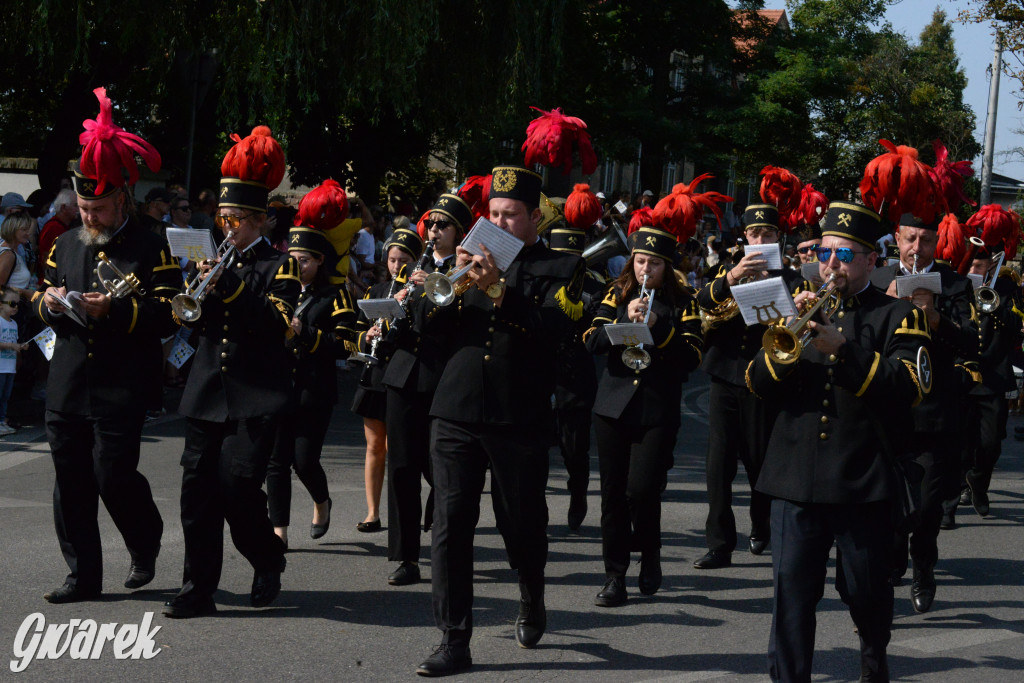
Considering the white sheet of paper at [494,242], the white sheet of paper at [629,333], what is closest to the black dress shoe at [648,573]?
the white sheet of paper at [629,333]

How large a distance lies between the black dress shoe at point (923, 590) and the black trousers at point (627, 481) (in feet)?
4.73

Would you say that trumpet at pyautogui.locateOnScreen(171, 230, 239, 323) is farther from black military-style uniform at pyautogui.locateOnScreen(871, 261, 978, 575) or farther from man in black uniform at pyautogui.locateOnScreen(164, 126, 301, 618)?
black military-style uniform at pyautogui.locateOnScreen(871, 261, 978, 575)

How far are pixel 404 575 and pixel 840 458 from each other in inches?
117

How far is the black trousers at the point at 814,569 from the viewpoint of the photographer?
15.9 feet

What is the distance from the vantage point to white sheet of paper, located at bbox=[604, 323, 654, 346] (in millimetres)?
6734

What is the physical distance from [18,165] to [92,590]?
1768cm

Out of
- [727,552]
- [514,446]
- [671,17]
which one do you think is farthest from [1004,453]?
[671,17]

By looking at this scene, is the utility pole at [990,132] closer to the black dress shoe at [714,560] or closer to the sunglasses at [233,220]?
the black dress shoe at [714,560]

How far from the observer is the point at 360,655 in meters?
5.73

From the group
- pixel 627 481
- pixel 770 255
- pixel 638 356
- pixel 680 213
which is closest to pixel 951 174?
pixel 680 213

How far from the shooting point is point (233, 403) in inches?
239

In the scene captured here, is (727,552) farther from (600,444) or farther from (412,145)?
(412,145)

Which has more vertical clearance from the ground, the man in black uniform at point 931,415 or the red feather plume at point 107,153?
the red feather plume at point 107,153

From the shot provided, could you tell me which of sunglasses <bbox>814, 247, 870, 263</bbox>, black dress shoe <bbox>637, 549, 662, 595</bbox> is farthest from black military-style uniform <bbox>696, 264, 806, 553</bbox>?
sunglasses <bbox>814, 247, 870, 263</bbox>
